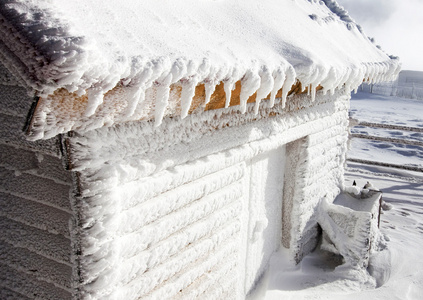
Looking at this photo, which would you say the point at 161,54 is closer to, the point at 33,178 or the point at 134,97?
the point at 134,97

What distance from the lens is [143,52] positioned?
5.33 ft

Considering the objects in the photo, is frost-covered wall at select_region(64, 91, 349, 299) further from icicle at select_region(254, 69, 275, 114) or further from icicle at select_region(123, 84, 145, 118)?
icicle at select_region(254, 69, 275, 114)

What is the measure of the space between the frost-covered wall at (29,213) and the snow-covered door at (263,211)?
1940mm

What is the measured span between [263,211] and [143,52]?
2682 millimetres

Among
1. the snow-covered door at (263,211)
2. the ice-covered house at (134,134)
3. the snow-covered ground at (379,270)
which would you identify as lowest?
the snow-covered ground at (379,270)

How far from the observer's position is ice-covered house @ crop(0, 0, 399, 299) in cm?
140

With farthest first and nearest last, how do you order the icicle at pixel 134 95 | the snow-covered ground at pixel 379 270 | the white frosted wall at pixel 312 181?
the white frosted wall at pixel 312 181 < the snow-covered ground at pixel 379 270 < the icicle at pixel 134 95

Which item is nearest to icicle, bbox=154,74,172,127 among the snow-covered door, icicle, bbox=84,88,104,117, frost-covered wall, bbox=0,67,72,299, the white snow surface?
icicle, bbox=84,88,104,117

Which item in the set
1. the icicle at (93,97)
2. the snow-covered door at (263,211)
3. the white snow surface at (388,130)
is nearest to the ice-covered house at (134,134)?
the icicle at (93,97)

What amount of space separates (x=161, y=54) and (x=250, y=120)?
1.56 meters

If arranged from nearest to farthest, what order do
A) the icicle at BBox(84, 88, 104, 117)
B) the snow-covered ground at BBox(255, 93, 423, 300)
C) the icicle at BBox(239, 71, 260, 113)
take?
the icicle at BBox(84, 88, 104, 117) < the icicle at BBox(239, 71, 260, 113) < the snow-covered ground at BBox(255, 93, 423, 300)

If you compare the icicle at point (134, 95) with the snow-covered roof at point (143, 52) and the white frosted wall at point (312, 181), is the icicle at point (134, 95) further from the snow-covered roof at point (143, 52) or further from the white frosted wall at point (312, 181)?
the white frosted wall at point (312, 181)

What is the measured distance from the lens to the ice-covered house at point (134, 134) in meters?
1.40

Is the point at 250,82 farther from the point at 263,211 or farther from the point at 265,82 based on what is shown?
the point at 263,211
